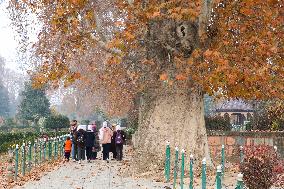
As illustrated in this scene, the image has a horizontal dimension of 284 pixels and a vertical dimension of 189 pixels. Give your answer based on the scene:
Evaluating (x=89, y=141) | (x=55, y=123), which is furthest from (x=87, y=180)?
(x=55, y=123)

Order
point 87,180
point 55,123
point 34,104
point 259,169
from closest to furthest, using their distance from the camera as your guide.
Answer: point 259,169 < point 87,180 < point 55,123 < point 34,104

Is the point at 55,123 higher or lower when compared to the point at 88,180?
higher

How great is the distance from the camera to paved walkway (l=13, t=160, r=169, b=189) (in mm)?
14438

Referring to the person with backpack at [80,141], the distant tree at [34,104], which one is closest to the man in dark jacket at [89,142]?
the person with backpack at [80,141]

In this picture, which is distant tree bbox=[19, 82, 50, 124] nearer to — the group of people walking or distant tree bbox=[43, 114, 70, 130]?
distant tree bbox=[43, 114, 70, 130]

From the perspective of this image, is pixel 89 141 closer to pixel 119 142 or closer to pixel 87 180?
pixel 119 142

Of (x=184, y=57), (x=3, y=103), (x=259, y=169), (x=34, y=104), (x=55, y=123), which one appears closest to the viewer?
(x=259, y=169)

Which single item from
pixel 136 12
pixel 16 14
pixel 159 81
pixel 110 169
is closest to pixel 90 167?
pixel 110 169

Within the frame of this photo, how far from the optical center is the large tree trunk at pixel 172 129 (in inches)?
685

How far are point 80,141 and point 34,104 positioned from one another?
44.4 metres

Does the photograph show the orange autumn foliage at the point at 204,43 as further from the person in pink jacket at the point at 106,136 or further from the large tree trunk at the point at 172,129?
the person in pink jacket at the point at 106,136

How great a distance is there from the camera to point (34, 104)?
6538 centimetres

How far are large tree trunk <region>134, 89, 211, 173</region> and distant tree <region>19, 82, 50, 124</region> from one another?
48191mm

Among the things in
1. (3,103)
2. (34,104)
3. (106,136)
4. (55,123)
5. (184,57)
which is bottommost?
(106,136)
